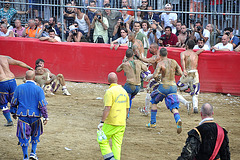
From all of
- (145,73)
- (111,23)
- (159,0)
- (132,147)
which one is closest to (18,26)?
(111,23)

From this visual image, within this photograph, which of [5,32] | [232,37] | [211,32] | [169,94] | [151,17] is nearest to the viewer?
[169,94]

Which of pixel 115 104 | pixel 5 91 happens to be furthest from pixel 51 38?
pixel 115 104

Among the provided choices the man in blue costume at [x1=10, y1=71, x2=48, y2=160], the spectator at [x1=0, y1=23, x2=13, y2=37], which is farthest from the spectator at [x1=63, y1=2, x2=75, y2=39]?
the man in blue costume at [x1=10, y1=71, x2=48, y2=160]

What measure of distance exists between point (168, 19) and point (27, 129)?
8829mm

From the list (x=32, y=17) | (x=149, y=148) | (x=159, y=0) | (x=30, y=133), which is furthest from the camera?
(x=32, y=17)

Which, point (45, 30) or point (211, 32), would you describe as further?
point (45, 30)

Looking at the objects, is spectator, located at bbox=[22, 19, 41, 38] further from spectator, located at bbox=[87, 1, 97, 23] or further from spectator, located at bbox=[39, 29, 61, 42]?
spectator, located at bbox=[87, 1, 97, 23]

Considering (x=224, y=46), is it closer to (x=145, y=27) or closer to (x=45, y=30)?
(x=145, y=27)

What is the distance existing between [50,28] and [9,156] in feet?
28.0

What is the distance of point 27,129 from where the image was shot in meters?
7.60

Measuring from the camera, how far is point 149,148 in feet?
28.5

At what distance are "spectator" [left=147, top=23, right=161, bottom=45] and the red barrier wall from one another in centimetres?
81

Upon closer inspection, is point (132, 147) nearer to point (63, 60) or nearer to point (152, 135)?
point (152, 135)

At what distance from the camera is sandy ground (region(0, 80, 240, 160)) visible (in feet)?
27.3
